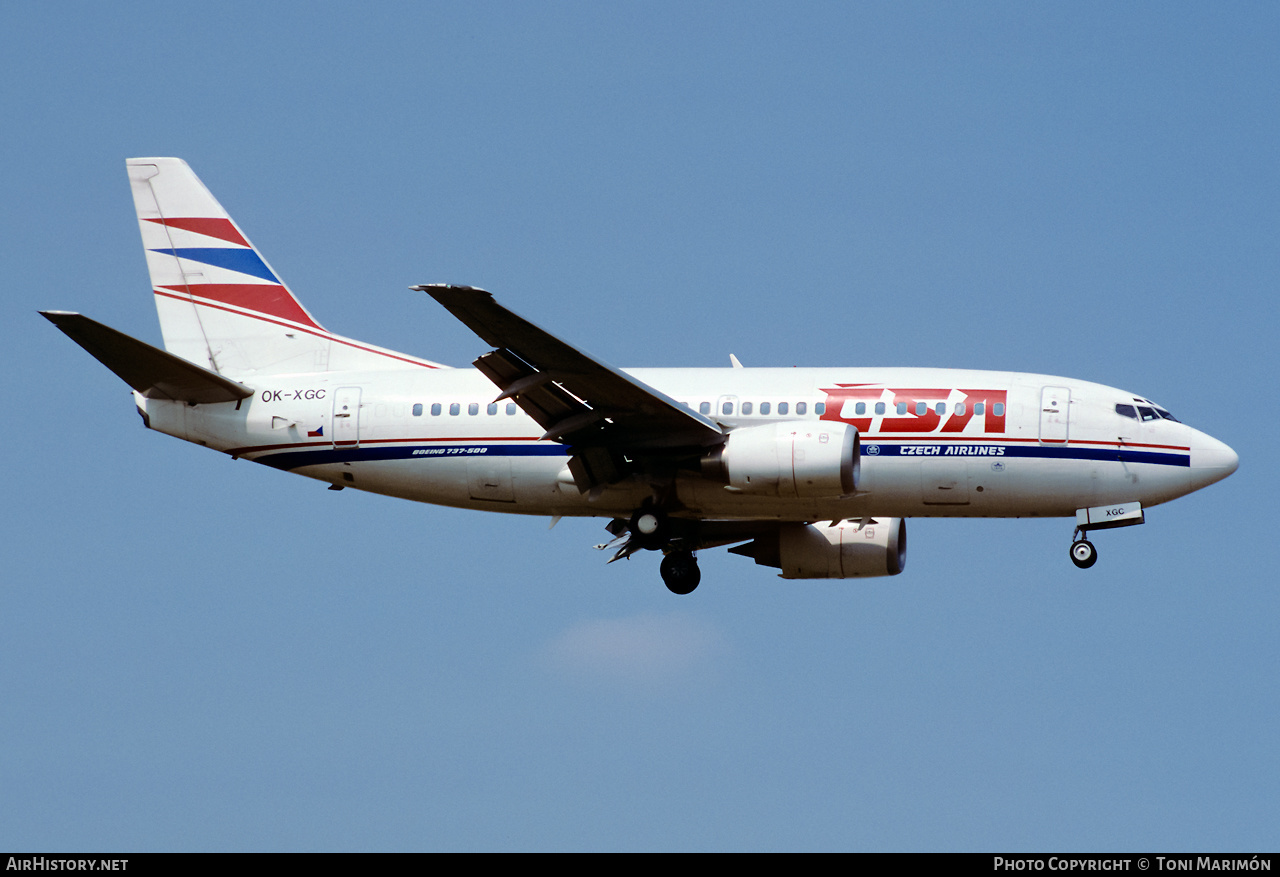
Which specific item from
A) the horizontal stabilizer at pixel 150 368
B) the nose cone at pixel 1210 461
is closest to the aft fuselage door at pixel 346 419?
the horizontal stabilizer at pixel 150 368

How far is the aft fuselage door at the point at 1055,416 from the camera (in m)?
36.9

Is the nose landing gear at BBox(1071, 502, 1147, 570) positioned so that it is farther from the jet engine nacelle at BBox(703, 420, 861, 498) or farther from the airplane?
the jet engine nacelle at BBox(703, 420, 861, 498)

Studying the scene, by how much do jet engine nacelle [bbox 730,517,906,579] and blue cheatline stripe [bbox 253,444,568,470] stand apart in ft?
21.3

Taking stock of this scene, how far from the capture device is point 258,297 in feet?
140

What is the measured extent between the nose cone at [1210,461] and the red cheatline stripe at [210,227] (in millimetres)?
22769

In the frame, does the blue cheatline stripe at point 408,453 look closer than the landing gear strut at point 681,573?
Yes

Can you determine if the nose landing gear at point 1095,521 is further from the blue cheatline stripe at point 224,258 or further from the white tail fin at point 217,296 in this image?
the blue cheatline stripe at point 224,258

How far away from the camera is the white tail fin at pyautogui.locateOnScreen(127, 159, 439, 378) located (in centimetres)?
4153

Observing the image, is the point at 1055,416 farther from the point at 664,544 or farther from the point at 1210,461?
the point at 664,544

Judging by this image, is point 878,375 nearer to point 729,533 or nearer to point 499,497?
point 729,533

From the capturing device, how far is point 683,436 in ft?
121

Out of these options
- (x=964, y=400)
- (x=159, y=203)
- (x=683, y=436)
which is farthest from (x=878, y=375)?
(x=159, y=203)

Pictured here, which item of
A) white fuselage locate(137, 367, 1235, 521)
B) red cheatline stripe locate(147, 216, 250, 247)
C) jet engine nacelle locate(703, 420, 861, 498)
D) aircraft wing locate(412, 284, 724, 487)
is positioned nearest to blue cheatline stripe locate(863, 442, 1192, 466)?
white fuselage locate(137, 367, 1235, 521)
